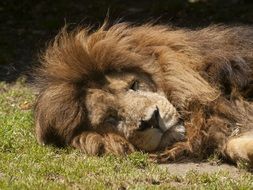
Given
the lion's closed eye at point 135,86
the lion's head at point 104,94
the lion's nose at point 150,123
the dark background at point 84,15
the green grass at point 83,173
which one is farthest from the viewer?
the dark background at point 84,15

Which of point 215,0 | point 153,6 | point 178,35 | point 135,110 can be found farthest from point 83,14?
point 135,110

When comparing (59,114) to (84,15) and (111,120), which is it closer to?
(111,120)

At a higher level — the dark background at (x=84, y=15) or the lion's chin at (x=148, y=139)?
the lion's chin at (x=148, y=139)

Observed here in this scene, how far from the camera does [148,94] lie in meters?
5.00

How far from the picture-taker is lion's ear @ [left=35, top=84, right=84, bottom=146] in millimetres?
5066

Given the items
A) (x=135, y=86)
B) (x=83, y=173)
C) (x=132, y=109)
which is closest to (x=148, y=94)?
(x=135, y=86)

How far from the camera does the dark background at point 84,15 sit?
33.9 feet

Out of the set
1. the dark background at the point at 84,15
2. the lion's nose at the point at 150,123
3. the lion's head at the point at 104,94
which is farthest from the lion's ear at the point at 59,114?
the dark background at the point at 84,15

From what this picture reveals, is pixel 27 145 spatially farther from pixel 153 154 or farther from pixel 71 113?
pixel 153 154

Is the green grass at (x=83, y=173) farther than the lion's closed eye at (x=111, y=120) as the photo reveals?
No

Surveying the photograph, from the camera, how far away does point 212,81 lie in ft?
17.1

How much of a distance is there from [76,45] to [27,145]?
95 cm

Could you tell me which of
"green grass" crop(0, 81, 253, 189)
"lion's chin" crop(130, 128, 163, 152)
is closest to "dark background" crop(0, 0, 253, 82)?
"green grass" crop(0, 81, 253, 189)

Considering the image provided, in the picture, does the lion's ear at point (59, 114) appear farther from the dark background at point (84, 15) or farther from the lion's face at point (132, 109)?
the dark background at point (84, 15)
